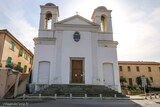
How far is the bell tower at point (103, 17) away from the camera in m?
22.9

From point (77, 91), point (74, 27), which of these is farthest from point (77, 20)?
point (77, 91)

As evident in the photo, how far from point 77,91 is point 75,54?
18.3 feet

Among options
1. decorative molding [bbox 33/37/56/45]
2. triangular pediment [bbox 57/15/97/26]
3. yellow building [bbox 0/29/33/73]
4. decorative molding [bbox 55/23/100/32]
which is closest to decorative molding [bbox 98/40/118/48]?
decorative molding [bbox 55/23/100/32]

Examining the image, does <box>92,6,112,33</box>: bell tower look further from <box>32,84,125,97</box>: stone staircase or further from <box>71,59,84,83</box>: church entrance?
<box>32,84,125,97</box>: stone staircase

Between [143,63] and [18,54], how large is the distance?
3104cm

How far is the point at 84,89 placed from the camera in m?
16.8

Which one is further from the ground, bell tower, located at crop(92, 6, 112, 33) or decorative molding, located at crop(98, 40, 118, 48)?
bell tower, located at crop(92, 6, 112, 33)

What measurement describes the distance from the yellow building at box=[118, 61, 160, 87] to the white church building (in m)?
19.9

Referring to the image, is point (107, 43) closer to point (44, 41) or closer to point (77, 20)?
point (77, 20)

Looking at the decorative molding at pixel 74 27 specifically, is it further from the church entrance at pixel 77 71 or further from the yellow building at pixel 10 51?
the yellow building at pixel 10 51

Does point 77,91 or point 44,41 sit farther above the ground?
point 44,41

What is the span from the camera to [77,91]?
16.3 metres

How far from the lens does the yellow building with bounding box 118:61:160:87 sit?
39.1 m

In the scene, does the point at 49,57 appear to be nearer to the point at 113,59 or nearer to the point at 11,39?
the point at 11,39
